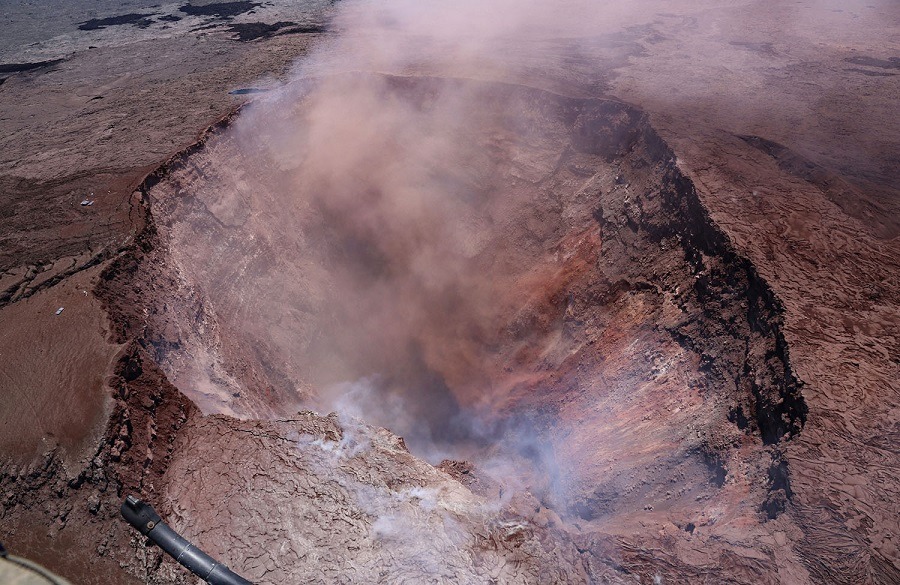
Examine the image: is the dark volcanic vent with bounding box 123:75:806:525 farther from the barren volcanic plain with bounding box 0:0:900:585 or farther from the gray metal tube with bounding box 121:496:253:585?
the gray metal tube with bounding box 121:496:253:585

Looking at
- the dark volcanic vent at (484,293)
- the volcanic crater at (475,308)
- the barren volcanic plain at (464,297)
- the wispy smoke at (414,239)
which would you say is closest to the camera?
the barren volcanic plain at (464,297)

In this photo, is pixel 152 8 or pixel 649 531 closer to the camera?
pixel 649 531

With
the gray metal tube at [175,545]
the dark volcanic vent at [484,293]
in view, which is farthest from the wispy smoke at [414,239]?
the gray metal tube at [175,545]

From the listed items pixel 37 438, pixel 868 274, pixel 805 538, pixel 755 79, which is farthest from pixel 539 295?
pixel 37 438

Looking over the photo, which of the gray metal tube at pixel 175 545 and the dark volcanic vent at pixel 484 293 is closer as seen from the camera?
the gray metal tube at pixel 175 545

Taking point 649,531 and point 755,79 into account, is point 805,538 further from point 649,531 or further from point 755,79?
point 755,79

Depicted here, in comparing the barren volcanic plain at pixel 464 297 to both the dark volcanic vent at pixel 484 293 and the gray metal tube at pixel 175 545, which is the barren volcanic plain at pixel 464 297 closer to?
the dark volcanic vent at pixel 484 293

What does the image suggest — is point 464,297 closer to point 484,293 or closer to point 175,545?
point 484,293
